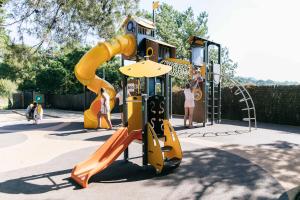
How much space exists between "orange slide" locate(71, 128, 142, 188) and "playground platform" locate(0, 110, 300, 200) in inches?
8.0

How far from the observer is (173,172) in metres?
6.78

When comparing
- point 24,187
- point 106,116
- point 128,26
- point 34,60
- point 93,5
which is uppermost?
point 128,26

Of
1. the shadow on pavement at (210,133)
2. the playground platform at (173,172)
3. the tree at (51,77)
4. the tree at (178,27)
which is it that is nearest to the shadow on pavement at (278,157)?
the playground platform at (173,172)

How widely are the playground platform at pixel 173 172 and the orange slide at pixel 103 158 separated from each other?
20 centimetres

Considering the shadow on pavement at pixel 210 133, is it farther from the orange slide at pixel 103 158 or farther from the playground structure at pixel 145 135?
the orange slide at pixel 103 158

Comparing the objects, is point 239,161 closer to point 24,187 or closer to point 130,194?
point 130,194

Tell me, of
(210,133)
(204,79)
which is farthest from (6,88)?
(210,133)

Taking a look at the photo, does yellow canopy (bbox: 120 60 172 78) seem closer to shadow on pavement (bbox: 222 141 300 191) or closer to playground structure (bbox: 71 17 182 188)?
playground structure (bbox: 71 17 182 188)

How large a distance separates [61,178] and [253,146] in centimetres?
567

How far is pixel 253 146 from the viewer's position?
31.2 feet

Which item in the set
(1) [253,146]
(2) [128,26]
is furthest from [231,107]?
(1) [253,146]

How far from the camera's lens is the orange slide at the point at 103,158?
621 centimetres

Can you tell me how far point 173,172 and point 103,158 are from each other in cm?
149

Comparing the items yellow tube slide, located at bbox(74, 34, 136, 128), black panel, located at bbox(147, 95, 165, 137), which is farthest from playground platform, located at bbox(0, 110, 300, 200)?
yellow tube slide, located at bbox(74, 34, 136, 128)
